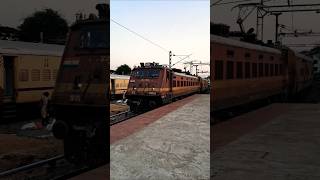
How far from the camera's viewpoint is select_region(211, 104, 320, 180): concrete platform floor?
391cm

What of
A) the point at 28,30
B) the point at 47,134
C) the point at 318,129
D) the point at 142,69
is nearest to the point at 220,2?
the point at 142,69

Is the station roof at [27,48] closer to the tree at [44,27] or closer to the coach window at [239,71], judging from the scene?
the tree at [44,27]

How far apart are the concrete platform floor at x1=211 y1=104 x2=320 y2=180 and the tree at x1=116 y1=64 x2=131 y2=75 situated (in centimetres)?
137

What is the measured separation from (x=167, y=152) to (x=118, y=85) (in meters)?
0.48

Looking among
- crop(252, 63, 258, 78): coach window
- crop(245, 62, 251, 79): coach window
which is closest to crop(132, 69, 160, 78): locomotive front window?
crop(245, 62, 251, 79): coach window

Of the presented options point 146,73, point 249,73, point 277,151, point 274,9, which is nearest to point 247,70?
point 249,73

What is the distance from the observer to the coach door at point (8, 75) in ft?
12.1

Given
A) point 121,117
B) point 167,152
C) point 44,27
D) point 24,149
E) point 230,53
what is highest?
point 44,27

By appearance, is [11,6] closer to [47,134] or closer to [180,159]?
[47,134]

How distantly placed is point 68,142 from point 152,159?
124 cm

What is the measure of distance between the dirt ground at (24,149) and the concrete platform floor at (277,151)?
1.29 metres

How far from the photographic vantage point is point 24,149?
3996 millimetres

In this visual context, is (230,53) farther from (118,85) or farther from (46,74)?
(46,74)

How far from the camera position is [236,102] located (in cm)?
397
